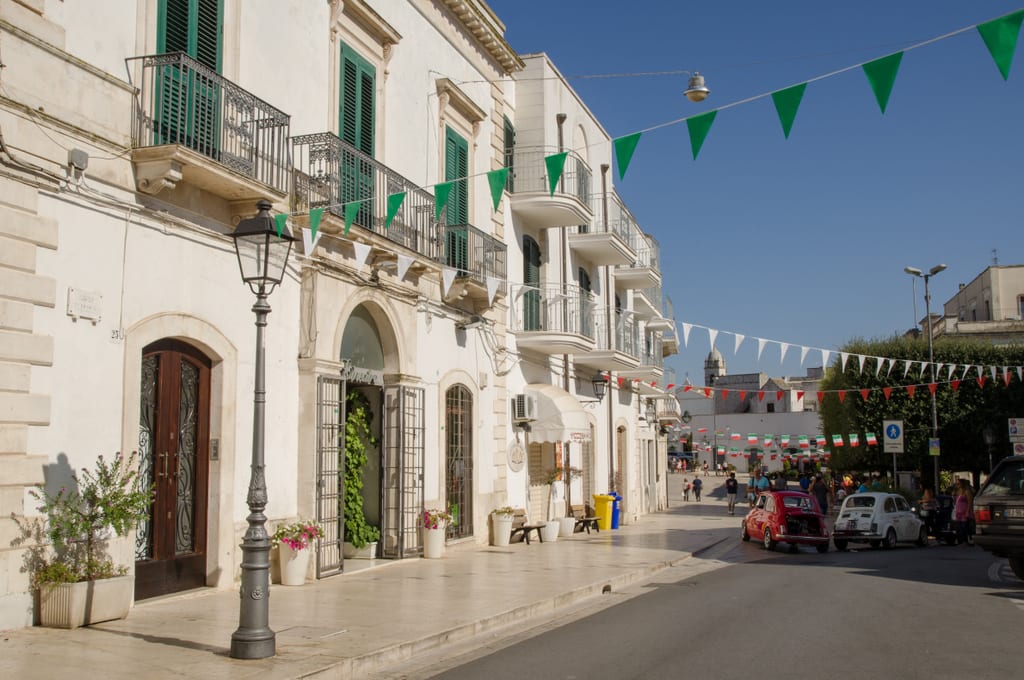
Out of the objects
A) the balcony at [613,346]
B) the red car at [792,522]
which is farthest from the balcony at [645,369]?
the red car at [792,522]

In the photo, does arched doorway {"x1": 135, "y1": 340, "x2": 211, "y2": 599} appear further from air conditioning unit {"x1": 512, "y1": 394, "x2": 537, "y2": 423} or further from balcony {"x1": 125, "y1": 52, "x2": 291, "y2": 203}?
air conditioning unit {"x1": 512, "y1": 394, "x2": 537, "y2": 423}

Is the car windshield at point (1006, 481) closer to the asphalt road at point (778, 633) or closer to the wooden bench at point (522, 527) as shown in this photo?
the asphalt road at point (778, 633)

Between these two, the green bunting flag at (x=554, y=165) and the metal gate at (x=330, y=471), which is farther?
the metal gate at (x=330, y=471)

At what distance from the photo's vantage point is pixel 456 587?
41.1 ft

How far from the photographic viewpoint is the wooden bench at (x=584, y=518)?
24062mm

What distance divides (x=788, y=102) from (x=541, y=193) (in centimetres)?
1257

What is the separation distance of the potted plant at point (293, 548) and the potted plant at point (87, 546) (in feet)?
9.00

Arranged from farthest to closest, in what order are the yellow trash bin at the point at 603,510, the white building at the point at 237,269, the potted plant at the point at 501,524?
the yellow trash bin at the point at 603,510, the potted plant at the point at 501,524, the white building at the point at 237,269

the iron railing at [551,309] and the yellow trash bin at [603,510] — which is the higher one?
the iron railing at [551,309]

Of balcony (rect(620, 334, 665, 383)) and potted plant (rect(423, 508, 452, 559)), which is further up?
balcony (rect(620, 334, 665, 383))

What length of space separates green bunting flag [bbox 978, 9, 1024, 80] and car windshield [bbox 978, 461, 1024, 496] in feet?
26.1

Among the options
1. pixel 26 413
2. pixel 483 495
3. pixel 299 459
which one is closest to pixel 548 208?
pixel 483 495

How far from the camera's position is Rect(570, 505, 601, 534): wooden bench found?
78.9 feet

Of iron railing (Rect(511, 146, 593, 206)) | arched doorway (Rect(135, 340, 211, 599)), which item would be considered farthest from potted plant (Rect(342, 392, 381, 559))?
iron railing (Rect(511, 146, 593, 206))
